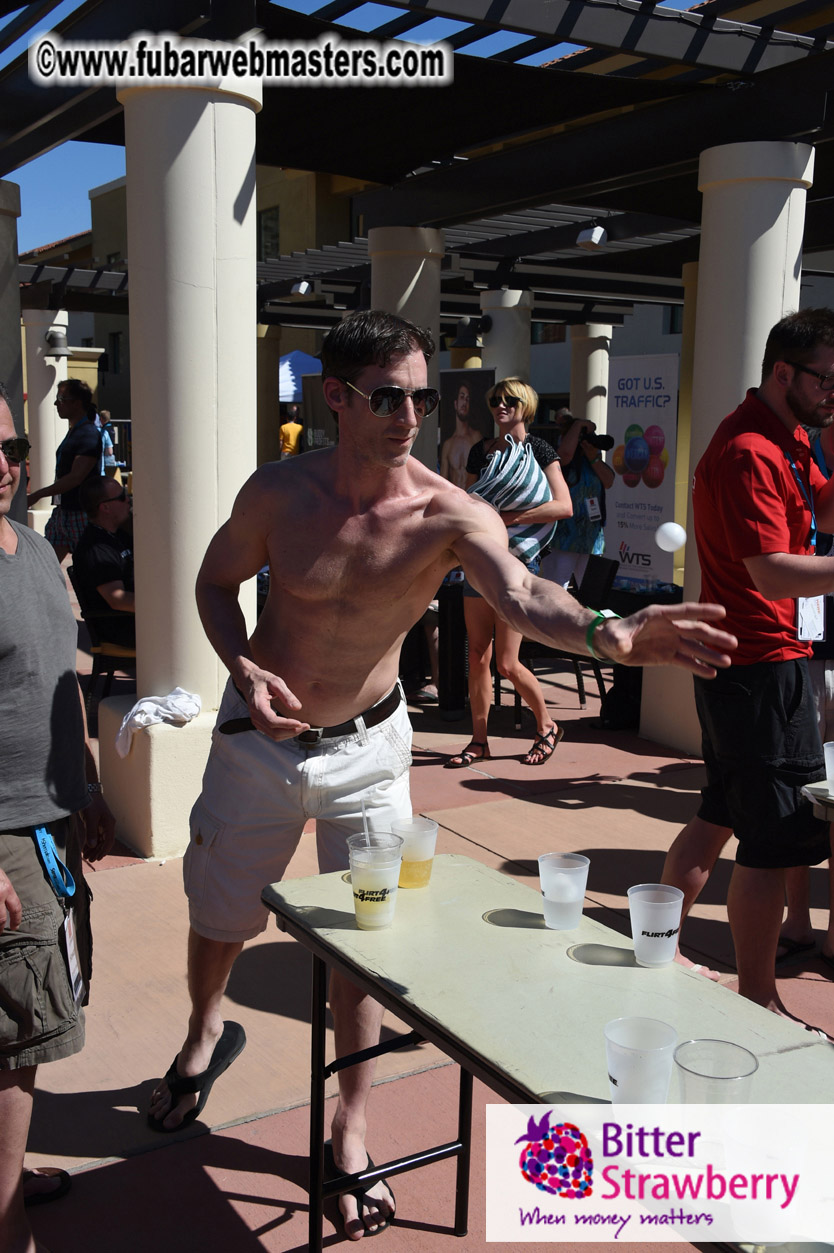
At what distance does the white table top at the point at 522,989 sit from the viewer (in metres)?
1.70

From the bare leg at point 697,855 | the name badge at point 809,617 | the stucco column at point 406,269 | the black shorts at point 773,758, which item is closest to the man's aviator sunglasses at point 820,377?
the name badge at point 809,617

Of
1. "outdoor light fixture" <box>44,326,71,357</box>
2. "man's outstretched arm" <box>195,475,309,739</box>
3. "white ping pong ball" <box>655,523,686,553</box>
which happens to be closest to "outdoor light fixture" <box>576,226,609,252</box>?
"white ping pong ball" <box>655,523,686,553</box>

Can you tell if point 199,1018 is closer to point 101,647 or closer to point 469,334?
point 101,647

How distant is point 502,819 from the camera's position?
5.30m

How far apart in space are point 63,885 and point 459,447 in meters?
6.30

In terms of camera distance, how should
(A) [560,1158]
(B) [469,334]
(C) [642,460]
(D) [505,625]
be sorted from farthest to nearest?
(B) [469,334] < (C) [642,460] < (D) [505,625] < (A) [560,1158]

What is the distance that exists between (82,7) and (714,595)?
4253mm

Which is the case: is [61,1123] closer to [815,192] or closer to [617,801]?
[617,801]

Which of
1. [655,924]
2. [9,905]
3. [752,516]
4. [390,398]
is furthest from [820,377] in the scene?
[9,905]

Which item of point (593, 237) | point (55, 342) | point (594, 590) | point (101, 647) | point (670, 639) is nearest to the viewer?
point (670, 639)

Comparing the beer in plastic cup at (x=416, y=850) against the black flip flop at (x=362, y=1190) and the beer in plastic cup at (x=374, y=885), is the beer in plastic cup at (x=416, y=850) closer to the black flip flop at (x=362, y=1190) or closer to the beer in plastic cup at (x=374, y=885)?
the beer in plastic cup at (x=374, y=885)

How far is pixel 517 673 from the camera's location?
19.9 feet

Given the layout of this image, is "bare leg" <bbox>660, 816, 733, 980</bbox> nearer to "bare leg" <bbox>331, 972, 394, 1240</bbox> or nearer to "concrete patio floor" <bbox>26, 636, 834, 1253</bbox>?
"concrete patio floor" <bbox>26, 636, 834, 1253</bbox>

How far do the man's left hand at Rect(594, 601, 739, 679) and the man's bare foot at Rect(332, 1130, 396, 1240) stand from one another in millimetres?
1473
